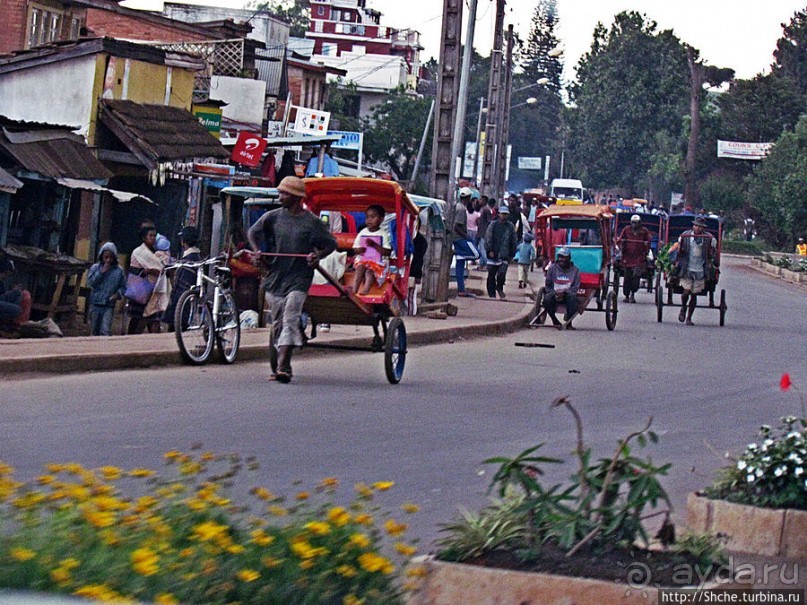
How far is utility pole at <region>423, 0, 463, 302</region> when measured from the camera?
24.6 metres

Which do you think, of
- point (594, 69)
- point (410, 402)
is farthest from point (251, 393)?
point (594, 69)

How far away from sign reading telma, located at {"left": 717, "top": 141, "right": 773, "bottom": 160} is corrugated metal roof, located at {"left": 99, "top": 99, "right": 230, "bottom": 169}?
6271 cm

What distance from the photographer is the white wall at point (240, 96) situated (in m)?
37.8

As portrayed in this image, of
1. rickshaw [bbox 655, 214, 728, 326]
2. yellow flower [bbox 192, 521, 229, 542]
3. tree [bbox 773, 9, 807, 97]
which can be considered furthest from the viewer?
tree [bbox 773, 9, 807, 97]

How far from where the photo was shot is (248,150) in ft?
88.5

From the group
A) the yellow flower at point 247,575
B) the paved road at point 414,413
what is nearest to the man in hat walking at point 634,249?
the paved road at point 414,413

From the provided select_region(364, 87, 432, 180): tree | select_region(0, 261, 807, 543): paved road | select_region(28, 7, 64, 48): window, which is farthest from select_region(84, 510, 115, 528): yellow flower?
select_region(364, 87, 432, 180): tree

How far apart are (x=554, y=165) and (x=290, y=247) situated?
124 meters

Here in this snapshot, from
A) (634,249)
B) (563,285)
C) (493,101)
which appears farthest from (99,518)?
(493,101)

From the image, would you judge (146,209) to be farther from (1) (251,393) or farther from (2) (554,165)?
(2) (554,165)

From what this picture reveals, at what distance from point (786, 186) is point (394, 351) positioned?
5242 centimetres

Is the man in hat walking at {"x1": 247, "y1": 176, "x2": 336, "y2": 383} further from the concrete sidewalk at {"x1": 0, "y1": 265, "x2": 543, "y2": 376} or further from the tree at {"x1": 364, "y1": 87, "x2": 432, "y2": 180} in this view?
the tree at {"x1": 364, "y1": 87, "x2": 432, "y2": 180}

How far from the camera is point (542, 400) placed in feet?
40.9

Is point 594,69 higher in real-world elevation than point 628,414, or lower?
higher
